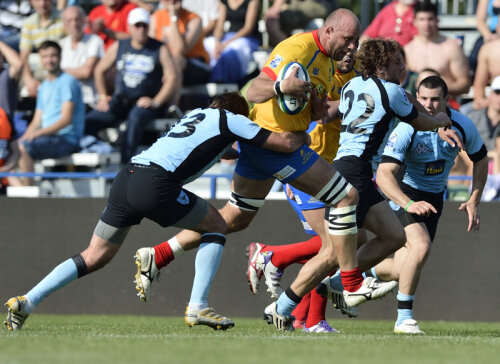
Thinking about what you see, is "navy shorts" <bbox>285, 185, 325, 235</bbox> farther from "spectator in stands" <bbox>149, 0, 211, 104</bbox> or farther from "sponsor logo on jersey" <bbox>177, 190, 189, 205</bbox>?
"spectator in stands" <bbox>149, 0, 211, 104</bbox>

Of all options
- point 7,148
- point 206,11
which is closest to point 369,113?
point 7,148

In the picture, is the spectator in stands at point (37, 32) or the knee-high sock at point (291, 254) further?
the spectator in stands at point (37, 32)

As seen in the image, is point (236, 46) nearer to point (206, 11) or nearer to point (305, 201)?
point (206, 11)

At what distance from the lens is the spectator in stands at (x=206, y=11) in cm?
1488

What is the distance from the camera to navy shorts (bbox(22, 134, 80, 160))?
42.3 ft

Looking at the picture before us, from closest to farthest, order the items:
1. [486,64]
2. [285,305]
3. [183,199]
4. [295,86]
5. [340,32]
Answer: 1. [295,86]
2. [183,199]
3. [340,32]
4. [285,305]
5. [486,64]

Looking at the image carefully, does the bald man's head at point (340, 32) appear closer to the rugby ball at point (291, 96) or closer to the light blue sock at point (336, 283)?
the rugby ball at point (291, 96)

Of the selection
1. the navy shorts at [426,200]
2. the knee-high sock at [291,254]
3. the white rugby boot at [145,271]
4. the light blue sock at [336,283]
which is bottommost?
the knee-high sock at [291,254]

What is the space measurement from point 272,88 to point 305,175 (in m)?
0.66

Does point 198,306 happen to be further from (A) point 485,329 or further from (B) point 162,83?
(B) point 162,83

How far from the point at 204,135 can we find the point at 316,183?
86 centimetres

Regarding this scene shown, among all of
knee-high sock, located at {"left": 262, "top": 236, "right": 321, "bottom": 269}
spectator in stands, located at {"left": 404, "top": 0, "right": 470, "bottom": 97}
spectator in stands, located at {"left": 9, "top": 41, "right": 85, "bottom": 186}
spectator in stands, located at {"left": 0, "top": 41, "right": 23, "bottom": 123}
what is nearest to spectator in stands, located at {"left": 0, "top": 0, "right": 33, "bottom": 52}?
spectator in stands, located at {"left": 0, "top": 41, "right": 23, "bottom": 123}

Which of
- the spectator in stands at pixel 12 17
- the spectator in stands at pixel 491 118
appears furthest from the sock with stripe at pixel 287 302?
the spectator in stands at pixel 12 17

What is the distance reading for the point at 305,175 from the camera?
7418mm
